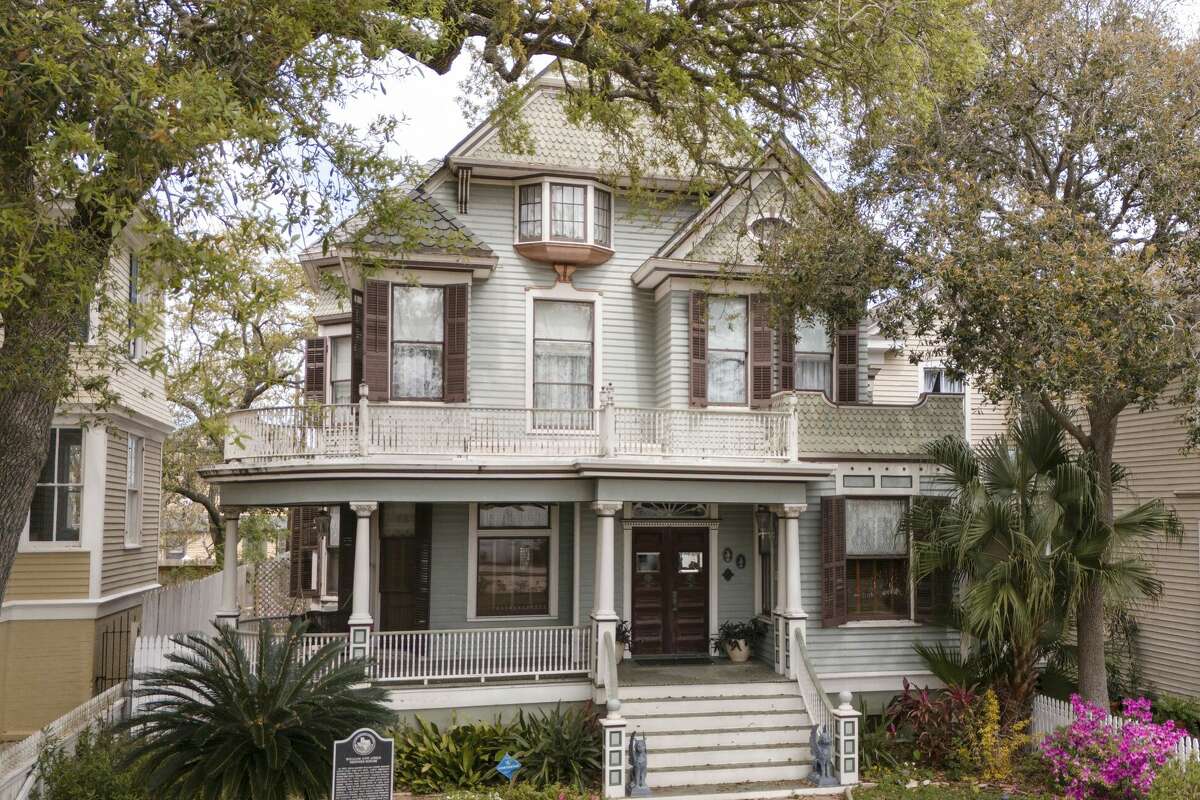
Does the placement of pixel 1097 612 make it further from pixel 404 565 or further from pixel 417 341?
pixel 417 341

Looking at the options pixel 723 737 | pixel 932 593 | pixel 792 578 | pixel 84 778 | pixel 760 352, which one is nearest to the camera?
pixel 84 778

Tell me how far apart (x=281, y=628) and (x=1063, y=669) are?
13.4 meters

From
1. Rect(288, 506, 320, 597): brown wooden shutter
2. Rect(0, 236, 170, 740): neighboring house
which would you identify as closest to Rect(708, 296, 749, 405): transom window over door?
Rect(288, 506, 320, 597): brown wooden shutter

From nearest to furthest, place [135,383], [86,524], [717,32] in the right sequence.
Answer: [717,32], [86,524], [135,383]

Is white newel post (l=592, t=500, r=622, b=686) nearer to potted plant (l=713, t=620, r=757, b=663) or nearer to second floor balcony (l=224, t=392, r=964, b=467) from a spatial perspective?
second floor balcony (l=224, t=392, r=964, b=467)

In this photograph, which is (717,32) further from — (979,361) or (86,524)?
(86,524)

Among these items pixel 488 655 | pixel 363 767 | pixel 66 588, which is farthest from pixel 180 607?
pixel 363 767

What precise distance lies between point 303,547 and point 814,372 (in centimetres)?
1103

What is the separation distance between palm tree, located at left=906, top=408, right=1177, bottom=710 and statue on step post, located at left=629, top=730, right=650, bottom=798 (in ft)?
17.4

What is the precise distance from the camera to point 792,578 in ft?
52.2

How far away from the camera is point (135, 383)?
19.1 metres

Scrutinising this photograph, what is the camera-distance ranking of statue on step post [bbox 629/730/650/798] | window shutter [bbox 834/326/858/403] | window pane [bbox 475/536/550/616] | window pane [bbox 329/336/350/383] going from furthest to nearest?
window pane [bbox 329/336/350/383], window shutter [bbox 834/326/858/403], window pane [bbox 475/536/550/616], statue on step post [bbox 629/730/650/798]

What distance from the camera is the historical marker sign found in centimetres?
884

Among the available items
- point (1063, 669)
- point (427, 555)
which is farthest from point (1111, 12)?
point (427, 555)
